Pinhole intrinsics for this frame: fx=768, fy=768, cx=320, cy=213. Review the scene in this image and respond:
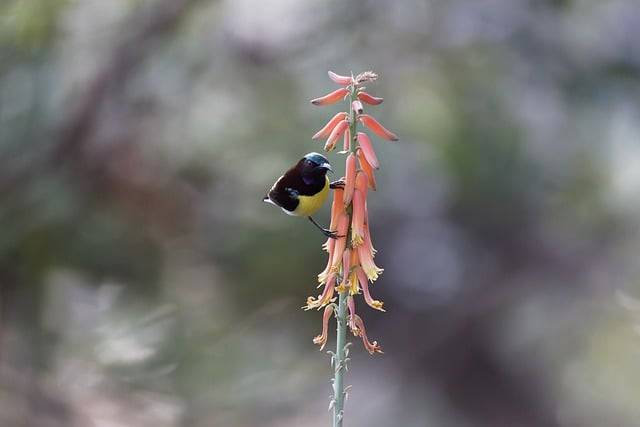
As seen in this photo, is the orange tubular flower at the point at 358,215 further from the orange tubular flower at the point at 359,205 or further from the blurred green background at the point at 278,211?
the blurred green background at the point at 278,211

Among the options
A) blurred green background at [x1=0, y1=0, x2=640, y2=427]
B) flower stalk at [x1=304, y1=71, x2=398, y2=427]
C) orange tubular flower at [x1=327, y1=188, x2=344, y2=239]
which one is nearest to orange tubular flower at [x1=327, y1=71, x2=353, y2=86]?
flower stalk at [x1=304, y1=71, x2=398, y2=427]

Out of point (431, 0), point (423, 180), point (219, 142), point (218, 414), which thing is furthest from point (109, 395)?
point (431, 0)

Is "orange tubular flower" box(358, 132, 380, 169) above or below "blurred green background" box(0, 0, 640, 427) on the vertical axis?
below

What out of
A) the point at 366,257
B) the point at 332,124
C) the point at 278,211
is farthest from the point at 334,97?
the point at 278,211

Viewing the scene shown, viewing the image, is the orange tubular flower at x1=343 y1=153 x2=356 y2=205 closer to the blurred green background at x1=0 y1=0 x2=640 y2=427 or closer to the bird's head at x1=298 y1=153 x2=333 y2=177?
the bird's head at x1=298 y1=153 x2=333 y2=177

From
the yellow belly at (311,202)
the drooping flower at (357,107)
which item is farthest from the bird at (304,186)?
the drooping flower at (357,107)

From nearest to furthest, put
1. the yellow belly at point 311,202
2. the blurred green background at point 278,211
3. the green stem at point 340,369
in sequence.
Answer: the green stem at point 340,369 → the yellow belly at point 311,202 → the blurred green background at point 278,211

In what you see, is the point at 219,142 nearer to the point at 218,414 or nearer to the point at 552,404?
the point at 218,414
